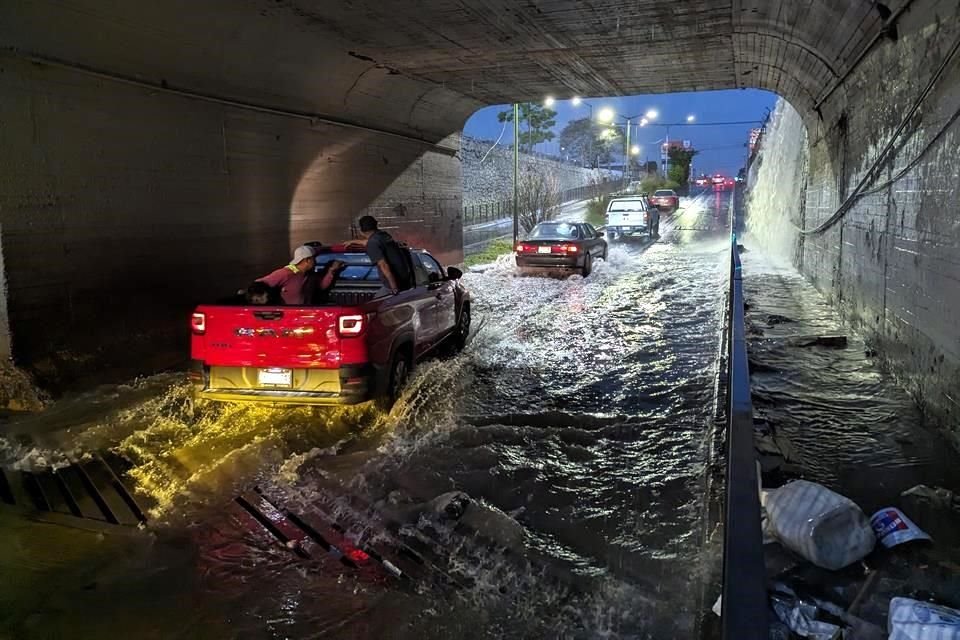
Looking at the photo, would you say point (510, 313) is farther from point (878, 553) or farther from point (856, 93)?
point (878, 553)

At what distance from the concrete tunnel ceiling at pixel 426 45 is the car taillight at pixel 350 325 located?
434 cm

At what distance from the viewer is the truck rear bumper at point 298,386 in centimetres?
599

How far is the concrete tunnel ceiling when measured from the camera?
7641 mm

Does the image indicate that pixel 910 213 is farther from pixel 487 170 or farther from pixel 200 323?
pixel 487 170

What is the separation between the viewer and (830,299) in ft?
40.8

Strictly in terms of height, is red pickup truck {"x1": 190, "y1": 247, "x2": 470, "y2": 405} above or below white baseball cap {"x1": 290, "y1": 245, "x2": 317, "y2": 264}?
below

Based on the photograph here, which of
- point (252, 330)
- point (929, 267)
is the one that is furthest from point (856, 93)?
point (252, 330)

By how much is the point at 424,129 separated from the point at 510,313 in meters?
6.25

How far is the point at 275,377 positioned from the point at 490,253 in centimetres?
1890

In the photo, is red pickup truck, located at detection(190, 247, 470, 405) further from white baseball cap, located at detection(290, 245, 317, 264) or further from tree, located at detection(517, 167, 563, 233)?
tree, located at detection(517, 167, 563, 233)

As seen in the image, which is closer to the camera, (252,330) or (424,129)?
(252,330)

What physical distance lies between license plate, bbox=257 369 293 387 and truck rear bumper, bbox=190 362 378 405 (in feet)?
0.09

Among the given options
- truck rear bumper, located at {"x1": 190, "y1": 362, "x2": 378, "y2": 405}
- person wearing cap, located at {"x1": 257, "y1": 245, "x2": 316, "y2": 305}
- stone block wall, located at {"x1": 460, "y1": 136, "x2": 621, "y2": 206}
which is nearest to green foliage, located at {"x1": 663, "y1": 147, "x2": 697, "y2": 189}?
stone block wall, located at {"x1": 460, "y1": 136, "x2": 621, "y2": 206}

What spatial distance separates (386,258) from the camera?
23.7 feet
